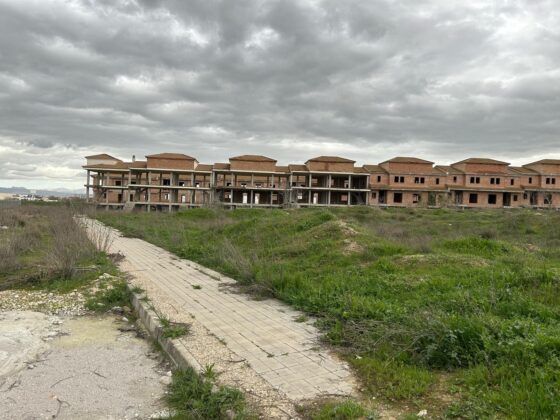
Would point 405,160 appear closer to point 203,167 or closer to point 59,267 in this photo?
point 203,167

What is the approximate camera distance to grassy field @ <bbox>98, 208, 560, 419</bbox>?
3.65 metres

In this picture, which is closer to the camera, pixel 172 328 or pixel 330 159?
pixel 172 328

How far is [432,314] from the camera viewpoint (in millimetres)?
5137

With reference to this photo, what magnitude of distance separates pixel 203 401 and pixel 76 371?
190 centimetres

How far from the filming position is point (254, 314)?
6590 mm

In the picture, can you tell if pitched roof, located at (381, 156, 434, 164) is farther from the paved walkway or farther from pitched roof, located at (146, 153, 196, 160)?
the paved walkway

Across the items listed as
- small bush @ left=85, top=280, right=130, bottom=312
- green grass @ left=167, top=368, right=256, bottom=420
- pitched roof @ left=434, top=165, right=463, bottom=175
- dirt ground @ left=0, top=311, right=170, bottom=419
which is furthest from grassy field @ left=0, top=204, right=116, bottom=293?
pitched roof @ left=434, top=165, right=463, bottom=175

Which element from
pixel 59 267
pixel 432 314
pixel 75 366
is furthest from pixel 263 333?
pixel 59 267

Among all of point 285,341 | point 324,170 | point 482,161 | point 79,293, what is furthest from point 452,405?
point 482,161

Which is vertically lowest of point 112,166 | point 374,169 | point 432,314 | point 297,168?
point 432,314

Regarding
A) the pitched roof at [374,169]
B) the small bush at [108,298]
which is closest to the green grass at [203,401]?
the small bush at [108,298]

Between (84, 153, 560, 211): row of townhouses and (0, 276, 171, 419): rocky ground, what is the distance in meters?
47.3

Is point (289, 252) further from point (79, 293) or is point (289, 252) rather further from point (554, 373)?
point (554, 373)

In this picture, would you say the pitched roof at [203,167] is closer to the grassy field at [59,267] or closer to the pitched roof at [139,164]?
the pitched roof at [139,164]
